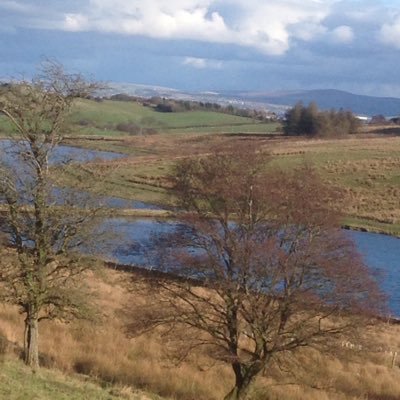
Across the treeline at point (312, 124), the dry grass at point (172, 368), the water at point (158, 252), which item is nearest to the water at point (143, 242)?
the water at point (158, 252)

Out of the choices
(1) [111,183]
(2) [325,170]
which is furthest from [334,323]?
(2) [325,170]

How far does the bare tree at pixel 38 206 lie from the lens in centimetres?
1770

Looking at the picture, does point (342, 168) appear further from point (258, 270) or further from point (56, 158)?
point (56, 158)

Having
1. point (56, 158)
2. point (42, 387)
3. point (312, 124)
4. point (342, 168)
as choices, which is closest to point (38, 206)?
point (56, 158)

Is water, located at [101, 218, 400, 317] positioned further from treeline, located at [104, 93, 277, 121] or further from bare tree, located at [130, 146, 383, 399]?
treeline, located at [104, 93, 277, 121]

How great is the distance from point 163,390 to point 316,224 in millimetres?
6540

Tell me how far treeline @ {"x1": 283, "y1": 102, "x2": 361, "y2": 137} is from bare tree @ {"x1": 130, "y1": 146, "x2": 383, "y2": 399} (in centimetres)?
10616

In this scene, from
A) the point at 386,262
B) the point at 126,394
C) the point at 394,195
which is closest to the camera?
the point at 126,394

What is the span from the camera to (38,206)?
17.7 metres

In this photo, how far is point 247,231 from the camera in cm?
1991

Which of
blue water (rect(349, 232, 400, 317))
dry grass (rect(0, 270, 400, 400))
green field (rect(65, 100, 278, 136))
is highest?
green field (rect(65, 100, 278, 136))

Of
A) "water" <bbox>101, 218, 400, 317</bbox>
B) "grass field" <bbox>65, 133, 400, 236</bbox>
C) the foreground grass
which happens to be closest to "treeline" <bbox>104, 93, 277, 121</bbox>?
"grass field" <bbox>65, 133, 400, 236</bbox>

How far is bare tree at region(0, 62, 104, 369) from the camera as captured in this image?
17703mm

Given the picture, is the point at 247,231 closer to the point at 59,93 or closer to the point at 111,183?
the point at 111,183
